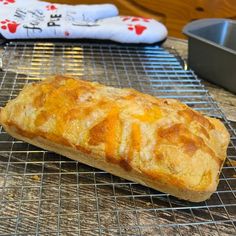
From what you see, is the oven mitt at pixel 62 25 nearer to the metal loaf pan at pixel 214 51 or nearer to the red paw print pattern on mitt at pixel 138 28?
the red paw print pattern on mitt at pixel 138 28

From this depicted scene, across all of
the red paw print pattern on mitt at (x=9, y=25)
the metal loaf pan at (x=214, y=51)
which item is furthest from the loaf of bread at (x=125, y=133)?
the red paw print pattern on mitt at (x=9, y=25)

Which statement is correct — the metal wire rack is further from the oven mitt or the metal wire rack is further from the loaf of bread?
the oven mitt

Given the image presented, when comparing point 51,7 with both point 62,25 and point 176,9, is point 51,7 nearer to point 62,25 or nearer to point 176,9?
point 62,25

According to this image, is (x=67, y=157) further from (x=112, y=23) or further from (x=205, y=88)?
(x=112, y=23)

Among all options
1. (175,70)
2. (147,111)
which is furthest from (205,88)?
(147,111)

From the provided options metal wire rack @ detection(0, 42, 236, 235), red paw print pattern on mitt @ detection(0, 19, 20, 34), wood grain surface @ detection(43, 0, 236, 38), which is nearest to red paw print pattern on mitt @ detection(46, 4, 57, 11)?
red paw print pattern on mitt @ detection(0, 19, 20, 34)

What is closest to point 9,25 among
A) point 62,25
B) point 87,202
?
point 62,25
